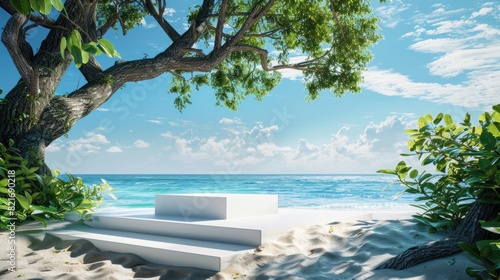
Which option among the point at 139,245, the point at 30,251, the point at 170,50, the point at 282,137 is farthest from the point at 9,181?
the point at 282,137

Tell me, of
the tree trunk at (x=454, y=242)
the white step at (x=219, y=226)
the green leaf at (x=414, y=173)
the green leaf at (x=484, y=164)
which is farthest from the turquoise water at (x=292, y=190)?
the green leaf at (x=484, y=164)

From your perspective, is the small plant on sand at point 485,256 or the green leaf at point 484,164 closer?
the small plant on sand at point 485,256

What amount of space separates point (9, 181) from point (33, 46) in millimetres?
2344

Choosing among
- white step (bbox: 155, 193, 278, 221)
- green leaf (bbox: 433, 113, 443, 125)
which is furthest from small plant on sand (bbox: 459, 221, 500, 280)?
white step (bbox: 155, 193, 278, 221)

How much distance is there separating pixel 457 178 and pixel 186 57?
4932 mm

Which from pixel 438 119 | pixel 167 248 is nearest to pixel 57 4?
pixel 167 248

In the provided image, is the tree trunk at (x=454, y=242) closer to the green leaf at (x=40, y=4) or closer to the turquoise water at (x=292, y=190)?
the green leaf at (x=40, y=4)

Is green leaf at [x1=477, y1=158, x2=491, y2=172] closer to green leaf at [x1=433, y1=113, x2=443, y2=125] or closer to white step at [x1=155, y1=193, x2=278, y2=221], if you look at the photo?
green leaf at [x1=433, y1=113, x2=443, y2=125]

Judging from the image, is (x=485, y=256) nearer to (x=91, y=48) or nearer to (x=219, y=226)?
(x=219, y=226)

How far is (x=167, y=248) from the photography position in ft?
12.1

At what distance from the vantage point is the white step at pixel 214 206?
4.72 meters

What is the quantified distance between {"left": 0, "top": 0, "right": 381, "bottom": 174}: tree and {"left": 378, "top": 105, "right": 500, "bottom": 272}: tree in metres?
3.29

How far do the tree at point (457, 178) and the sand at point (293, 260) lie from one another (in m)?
0.12

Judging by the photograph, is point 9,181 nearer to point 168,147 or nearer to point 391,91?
point 168,147
